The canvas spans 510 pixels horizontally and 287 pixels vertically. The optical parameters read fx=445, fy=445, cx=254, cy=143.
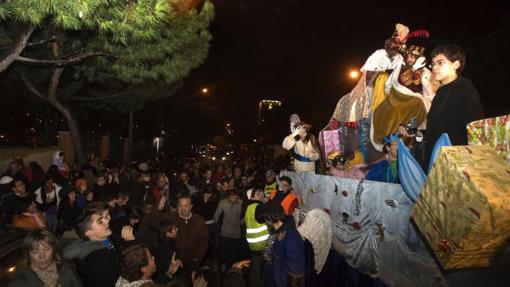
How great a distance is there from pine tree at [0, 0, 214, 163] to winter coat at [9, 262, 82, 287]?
279 cm

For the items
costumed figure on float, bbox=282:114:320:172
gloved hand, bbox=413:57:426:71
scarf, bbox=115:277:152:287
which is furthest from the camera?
costumed figure on float, bbox=282:114:320:172

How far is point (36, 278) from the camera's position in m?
3.83

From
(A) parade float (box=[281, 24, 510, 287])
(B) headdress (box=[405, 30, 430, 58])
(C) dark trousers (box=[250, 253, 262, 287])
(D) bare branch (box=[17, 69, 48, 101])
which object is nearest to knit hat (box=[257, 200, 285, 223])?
(A) parade float (box=[281, 24, 510, 287])

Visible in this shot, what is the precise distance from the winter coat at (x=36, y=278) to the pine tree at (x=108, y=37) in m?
2.79

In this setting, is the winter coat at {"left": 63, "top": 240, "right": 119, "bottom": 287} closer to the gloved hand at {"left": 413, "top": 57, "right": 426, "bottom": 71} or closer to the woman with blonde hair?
the woman with blonde hair

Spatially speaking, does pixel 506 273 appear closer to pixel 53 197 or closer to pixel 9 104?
pixel 53 197

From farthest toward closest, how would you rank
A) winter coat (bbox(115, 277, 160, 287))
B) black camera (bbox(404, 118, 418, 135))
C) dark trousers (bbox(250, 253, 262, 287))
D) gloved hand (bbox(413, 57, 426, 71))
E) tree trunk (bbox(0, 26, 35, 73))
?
tree trunk (bbox(0, 26, 35, 73)) → dark trousers (bbox(250, 253, 262, 287)) → gloved hand (bbox(413, 57, 426, 71)) → black camera (bbox(404, 118, 418, 135)) → winter coat (bbox(115, 277, 160, 287))

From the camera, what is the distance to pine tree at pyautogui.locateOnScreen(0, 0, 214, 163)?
539 centimetres

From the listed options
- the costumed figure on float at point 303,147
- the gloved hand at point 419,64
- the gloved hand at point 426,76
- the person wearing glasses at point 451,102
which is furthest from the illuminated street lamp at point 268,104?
the person wearing glasses at point 451,102

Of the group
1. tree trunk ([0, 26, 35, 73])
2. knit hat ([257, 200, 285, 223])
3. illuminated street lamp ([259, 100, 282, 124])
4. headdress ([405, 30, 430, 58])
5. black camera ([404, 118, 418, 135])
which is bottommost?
knit hat ([257, 200, 285, 223])

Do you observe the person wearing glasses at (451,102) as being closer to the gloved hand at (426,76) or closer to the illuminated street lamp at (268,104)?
the gloved hand at (426,76)

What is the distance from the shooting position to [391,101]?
6.47 metres

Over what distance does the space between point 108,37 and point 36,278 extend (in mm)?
5644

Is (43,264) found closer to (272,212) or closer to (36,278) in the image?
(36,278)
